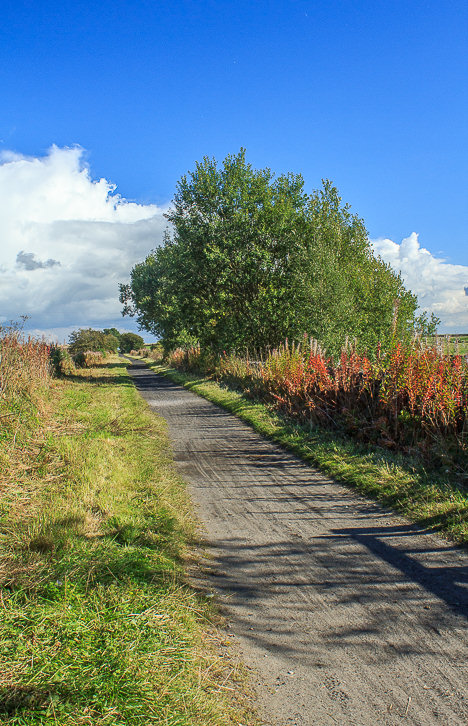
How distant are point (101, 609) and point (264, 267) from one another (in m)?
20.6

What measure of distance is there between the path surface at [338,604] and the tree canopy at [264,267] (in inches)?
582

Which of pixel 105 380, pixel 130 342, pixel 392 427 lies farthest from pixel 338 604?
pixel 130 342

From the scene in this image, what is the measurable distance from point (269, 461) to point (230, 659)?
5.10 metres

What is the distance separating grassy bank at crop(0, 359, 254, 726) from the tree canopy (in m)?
15.2

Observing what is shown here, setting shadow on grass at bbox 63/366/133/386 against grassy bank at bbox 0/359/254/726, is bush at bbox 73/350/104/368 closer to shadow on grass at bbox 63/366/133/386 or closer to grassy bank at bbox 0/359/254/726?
shadow on grass at bbox 63/366/133/386

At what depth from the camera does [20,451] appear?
7.07 metres

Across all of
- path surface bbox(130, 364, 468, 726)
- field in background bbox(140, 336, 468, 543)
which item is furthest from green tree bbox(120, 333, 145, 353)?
path surface bbox(130, 364, 468, 726)

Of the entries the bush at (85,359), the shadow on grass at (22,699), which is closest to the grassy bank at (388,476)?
the shadow on grass at (22,699)

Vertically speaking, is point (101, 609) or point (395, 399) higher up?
point (395, 399)

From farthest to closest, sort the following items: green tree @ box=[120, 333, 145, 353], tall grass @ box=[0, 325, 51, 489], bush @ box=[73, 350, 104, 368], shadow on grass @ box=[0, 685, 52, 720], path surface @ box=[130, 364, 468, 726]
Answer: green tree @ box=[120, 333, 145, 353], bush @ box=[73, 350, 104, 368], tall grass @ box=[0, 325, 51, 489], path surface @ box=[130, 364, 468, 726], shadow on grass @ box=[0, 685, 52, 720]

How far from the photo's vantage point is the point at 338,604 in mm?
3660

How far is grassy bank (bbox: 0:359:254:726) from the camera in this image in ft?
8.35

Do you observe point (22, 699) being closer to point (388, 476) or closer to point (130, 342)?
point (388, 476)

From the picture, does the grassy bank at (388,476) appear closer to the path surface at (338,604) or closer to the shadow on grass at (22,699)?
the path surface at (338,604)
